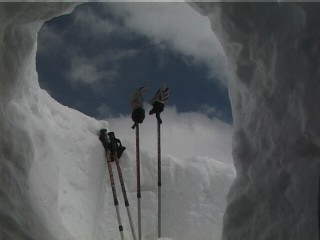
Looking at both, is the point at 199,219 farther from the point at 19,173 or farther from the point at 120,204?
the point at 19,173

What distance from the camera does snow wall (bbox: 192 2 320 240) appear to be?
3.46 metres

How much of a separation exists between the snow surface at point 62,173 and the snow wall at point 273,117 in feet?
5.68

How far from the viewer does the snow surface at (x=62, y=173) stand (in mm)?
4949

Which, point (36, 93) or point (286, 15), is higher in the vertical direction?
point (36, 93)

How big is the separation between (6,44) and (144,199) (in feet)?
17.6

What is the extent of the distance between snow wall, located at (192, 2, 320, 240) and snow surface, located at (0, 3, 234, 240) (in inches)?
68.2

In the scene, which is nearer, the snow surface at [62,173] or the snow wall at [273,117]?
the snow wall at [273,117]

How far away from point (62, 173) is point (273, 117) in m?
5.53

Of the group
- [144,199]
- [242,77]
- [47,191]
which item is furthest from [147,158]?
[242,77]

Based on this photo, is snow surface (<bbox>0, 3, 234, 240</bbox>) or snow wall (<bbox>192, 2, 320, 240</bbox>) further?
snow surface (<bbox>0, 3, 234, 240</bbox>)

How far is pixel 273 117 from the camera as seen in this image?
397 centimetres

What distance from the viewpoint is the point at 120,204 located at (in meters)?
9.27

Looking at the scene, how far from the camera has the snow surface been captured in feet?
16.2

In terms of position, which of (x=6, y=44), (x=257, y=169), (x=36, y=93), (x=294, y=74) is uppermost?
(x=36, y=93)
